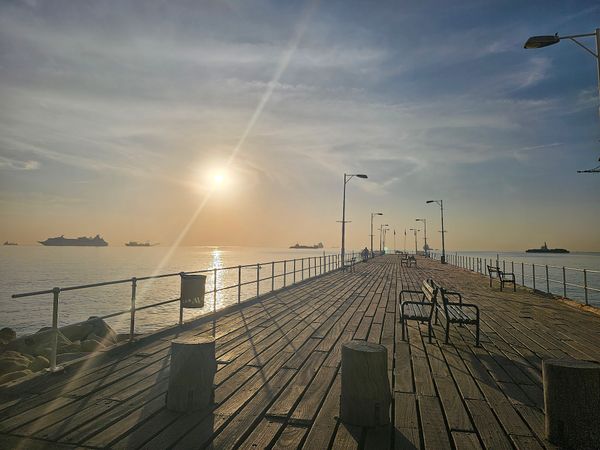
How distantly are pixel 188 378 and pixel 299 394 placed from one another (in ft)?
4.42

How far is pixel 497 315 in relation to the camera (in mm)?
10195

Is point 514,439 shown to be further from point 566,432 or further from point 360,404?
point 360,404

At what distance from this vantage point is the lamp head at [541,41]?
9.89m

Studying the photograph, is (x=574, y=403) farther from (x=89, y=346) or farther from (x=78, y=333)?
(x=78, y=333)

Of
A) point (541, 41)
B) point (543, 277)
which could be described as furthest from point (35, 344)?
point (543, 277)

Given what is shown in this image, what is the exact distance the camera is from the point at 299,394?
15.0 ft

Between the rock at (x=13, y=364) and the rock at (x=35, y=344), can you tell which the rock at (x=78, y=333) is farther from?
the rock at (x=13, y=364)

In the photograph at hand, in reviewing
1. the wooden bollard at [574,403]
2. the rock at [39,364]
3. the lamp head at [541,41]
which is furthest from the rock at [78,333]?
the lamp head at [541,41]

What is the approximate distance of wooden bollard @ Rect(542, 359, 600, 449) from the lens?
3.24 metres

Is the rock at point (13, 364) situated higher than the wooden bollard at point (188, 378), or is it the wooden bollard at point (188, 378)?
the wooden bollard at point (188, 378)

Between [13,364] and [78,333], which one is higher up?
[13,364]

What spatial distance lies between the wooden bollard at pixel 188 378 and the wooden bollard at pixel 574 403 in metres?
3.34

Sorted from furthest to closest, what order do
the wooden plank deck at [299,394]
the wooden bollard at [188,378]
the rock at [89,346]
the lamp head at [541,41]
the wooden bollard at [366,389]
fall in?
the rock at [89,346] < the lamp head at [541,41] < the wooden bollard at [188,378] < the wooden bollard at [366,389] < the wooden plank deck at [299,394]

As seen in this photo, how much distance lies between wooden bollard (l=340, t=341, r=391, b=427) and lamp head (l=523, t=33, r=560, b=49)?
10.1 metres
